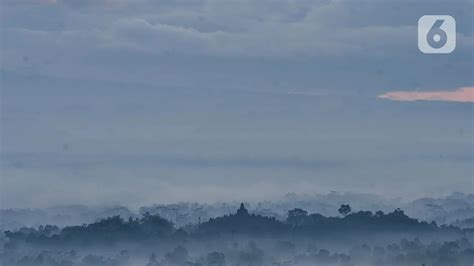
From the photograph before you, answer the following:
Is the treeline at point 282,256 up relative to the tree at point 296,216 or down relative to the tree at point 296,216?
down

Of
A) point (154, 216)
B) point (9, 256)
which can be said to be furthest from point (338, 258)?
point (9, 256)

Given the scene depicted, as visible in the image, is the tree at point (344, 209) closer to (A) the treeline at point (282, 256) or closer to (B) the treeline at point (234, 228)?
(B) the treeline at point (234, 228)

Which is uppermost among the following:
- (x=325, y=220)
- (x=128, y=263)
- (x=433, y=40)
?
(x=433, y=40)

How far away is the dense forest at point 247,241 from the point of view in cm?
804

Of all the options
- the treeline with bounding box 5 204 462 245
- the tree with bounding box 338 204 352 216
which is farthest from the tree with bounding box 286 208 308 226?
the tree with bounding box 338 204 352 216

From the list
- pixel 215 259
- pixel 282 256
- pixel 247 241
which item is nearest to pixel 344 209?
pixel 282 256

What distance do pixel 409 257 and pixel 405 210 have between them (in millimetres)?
423

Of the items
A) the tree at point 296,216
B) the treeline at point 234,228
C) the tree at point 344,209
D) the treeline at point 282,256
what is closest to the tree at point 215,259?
the treeline at point 282,256

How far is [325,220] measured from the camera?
327 inches

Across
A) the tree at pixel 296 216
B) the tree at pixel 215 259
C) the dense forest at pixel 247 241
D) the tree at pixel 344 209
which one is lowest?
the tree at pixel 215 259

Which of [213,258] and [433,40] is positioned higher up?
[433,40]

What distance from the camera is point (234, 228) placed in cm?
818

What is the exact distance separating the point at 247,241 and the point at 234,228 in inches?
7.7

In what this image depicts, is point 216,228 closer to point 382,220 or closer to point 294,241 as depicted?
point 294,241
